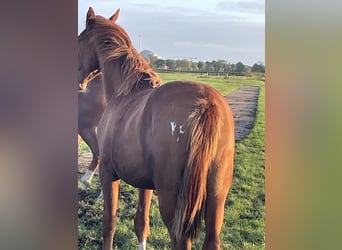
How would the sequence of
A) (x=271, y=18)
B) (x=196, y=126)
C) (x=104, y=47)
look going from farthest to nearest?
(x=104, y=47) < (x=271, y=18) < (x=196, y=126)

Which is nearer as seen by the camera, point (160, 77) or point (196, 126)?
point (196, 126)

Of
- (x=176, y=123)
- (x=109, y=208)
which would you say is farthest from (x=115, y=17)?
(x=109, y=208)

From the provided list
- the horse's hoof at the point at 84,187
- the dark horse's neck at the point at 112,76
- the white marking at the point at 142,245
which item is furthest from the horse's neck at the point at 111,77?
the white marking at the point at 142,245

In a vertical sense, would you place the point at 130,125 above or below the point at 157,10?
below

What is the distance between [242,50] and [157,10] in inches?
16.5

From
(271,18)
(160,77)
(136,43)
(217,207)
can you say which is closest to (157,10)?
(136,43)

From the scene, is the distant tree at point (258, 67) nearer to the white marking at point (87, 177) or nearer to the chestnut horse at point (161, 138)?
the chestnut horse at point (161, 138)

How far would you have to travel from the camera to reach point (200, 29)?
210 cm

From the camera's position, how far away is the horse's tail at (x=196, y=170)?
6.23 feet

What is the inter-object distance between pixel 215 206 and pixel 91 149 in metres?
0.62

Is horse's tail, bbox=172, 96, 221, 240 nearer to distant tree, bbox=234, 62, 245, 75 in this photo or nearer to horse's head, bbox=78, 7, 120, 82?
distant tree, bbox=234, 62, 245, 75

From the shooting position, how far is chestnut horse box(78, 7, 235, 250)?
6.29 feet

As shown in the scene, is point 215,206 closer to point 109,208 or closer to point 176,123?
point 176,123
